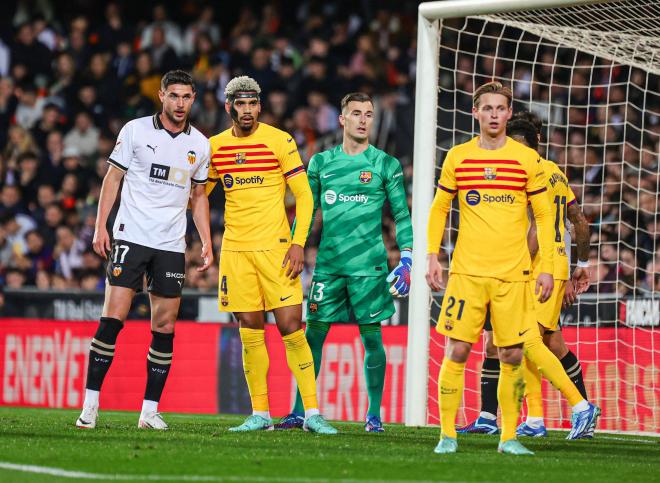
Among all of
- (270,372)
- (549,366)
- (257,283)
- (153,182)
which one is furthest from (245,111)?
(270,372)

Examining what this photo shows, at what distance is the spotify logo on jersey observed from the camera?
331 inches

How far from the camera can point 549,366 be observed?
24.3 ft

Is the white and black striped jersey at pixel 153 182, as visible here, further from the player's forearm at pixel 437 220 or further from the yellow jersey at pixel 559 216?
the yellow jersey at pixel 559 216

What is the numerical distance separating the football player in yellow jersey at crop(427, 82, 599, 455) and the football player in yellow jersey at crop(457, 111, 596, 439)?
132cm

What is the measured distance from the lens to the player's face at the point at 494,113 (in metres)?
6.80

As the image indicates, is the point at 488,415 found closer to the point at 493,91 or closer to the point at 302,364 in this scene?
the point at 302,364

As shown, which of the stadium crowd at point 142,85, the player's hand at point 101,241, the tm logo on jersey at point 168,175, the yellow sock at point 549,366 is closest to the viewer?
the yellow sock at point 549,366

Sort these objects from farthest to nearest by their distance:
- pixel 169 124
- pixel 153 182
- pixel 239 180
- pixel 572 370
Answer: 1. pixel 572 370
2. pixel 239 180
3. pixel 169 124
4. pixel 153 182

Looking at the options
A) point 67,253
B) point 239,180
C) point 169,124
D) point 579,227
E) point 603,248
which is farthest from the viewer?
point 67,253

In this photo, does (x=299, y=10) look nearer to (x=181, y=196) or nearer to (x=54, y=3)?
(x=54, y=3)

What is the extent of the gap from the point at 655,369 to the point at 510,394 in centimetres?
404

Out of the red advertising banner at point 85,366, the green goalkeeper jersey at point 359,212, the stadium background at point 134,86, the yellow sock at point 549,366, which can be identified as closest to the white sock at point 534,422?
the yellow sock at point 549,366

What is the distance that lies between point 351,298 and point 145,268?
1414 millimetres

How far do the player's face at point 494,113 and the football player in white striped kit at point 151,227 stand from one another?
205 centimetres
